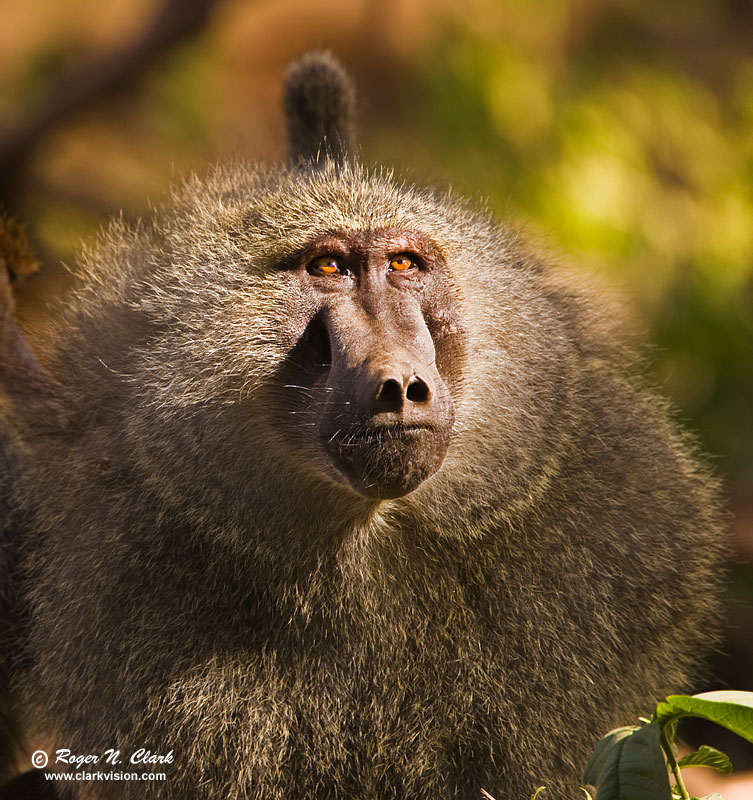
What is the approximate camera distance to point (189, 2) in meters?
5.56

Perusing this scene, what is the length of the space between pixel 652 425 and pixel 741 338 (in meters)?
3.02

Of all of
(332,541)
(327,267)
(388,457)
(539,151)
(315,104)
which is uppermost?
(539,151)

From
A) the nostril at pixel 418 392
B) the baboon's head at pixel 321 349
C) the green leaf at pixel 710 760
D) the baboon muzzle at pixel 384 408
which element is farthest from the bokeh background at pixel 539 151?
the green leaf at pixel 710 760

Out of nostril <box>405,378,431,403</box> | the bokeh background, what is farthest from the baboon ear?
nostril <box>405,378,431,403</box>

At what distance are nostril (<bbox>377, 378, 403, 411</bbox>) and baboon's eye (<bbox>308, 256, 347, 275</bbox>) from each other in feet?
1.14

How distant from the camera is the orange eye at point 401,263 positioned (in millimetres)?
2010

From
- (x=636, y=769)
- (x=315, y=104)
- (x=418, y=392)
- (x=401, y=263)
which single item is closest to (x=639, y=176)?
(x=315, y=104)

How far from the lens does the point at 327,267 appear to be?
2.01 metres

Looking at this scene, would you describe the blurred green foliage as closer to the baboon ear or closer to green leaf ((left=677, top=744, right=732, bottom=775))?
the baboon ear

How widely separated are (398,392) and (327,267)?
14.5 inches

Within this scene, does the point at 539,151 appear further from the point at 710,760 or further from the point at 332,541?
the point at 710,760

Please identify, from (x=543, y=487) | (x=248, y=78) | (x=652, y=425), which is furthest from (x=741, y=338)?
(x=248, y=78)

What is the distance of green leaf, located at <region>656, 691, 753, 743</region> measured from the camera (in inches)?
61.4

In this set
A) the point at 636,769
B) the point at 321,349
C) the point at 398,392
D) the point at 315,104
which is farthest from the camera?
the point at 315,104
